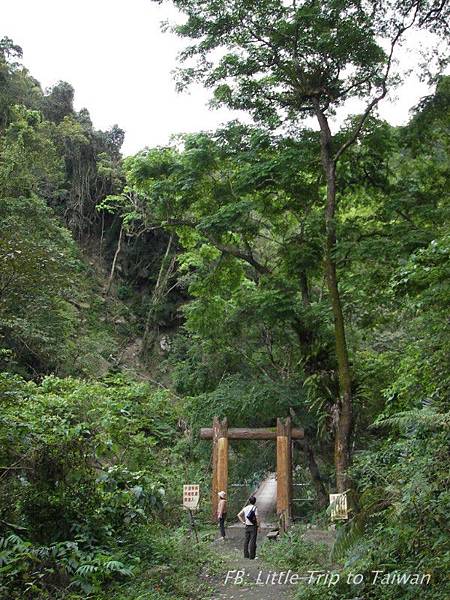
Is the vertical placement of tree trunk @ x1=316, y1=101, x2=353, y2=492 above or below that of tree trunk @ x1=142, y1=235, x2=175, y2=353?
below

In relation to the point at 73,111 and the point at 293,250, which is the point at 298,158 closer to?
the point at 293,250

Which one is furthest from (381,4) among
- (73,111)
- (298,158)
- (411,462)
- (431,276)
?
(73,111)

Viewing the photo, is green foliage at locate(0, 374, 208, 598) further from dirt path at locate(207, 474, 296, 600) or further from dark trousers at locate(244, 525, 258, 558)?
dark trousers at locate(244, 525, 258, 558)

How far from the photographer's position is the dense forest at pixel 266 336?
18.2 ft

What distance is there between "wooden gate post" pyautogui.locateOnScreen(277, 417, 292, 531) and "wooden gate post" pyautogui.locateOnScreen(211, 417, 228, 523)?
4.13 feet

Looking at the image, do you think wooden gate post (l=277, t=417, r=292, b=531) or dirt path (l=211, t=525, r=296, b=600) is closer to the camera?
dirt path (l=211, t=525, r=296, b=600)

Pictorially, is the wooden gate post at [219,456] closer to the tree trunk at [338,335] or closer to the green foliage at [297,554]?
the green foliage at [297,554]

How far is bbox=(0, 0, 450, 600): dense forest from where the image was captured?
5559mm

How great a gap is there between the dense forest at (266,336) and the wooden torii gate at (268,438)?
1.73 feet

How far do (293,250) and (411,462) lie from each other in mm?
6540

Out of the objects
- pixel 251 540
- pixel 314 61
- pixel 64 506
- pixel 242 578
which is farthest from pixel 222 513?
pixel 314 61

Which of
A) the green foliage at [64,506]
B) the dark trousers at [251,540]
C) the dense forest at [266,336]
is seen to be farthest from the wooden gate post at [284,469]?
the green foliage at [64,506]

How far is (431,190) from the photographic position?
1002cm

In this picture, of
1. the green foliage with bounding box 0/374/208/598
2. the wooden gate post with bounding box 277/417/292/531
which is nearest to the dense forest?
the green foliage with bounding box 0/374/208/598
